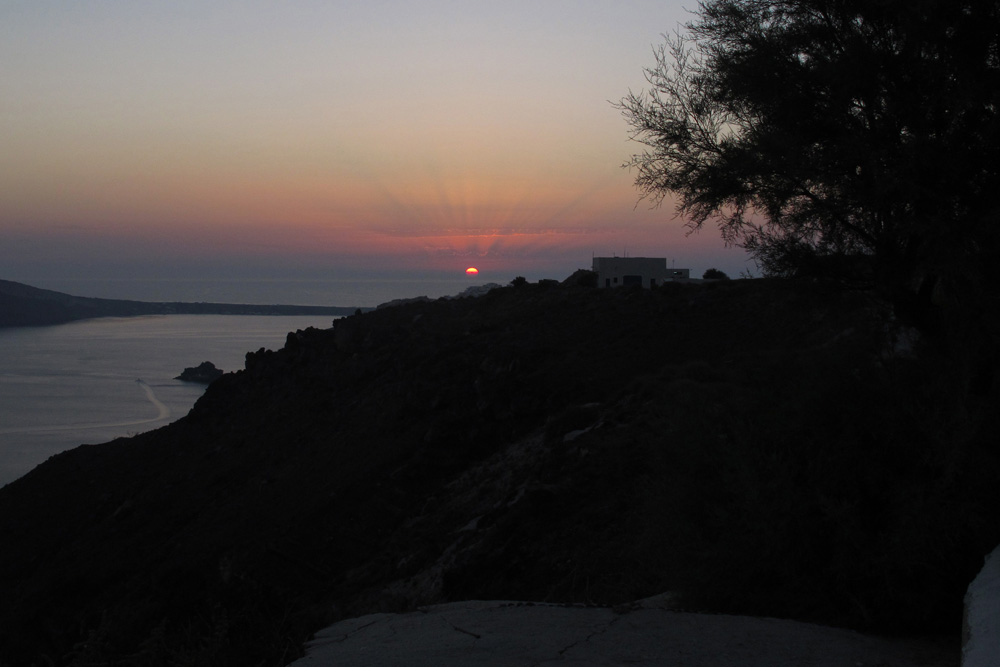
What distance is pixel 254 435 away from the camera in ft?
88.9

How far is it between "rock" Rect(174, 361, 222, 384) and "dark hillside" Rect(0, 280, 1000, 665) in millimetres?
37152

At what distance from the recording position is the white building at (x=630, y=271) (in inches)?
1591

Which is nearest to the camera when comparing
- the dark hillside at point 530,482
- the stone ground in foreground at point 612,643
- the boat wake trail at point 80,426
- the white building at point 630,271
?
the stone ground in foreground at point 612,643

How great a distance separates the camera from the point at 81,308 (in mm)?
146750

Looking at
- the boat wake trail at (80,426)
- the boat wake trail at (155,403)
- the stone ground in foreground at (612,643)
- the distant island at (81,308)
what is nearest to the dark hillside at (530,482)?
the stone ground in foreground at (612,643)

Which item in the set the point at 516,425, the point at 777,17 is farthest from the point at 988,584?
the point at 516,425

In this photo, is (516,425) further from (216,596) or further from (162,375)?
(162,375)

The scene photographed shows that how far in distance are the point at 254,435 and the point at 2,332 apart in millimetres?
116894

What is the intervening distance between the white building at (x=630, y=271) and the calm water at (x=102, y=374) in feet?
98.3

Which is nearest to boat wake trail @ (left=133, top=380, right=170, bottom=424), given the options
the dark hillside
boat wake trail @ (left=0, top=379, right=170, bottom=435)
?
boat wake trail @ (left=0, top=379, right=170, bottom=435)

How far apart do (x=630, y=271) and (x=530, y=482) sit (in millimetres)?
30435

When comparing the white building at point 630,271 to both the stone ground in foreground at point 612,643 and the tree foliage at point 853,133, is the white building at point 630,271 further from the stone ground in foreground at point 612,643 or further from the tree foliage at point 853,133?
the stone ground in foreground at point 612,643

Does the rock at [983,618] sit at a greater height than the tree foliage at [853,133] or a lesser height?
lesser

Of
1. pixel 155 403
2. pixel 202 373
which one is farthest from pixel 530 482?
pixel 202 373
